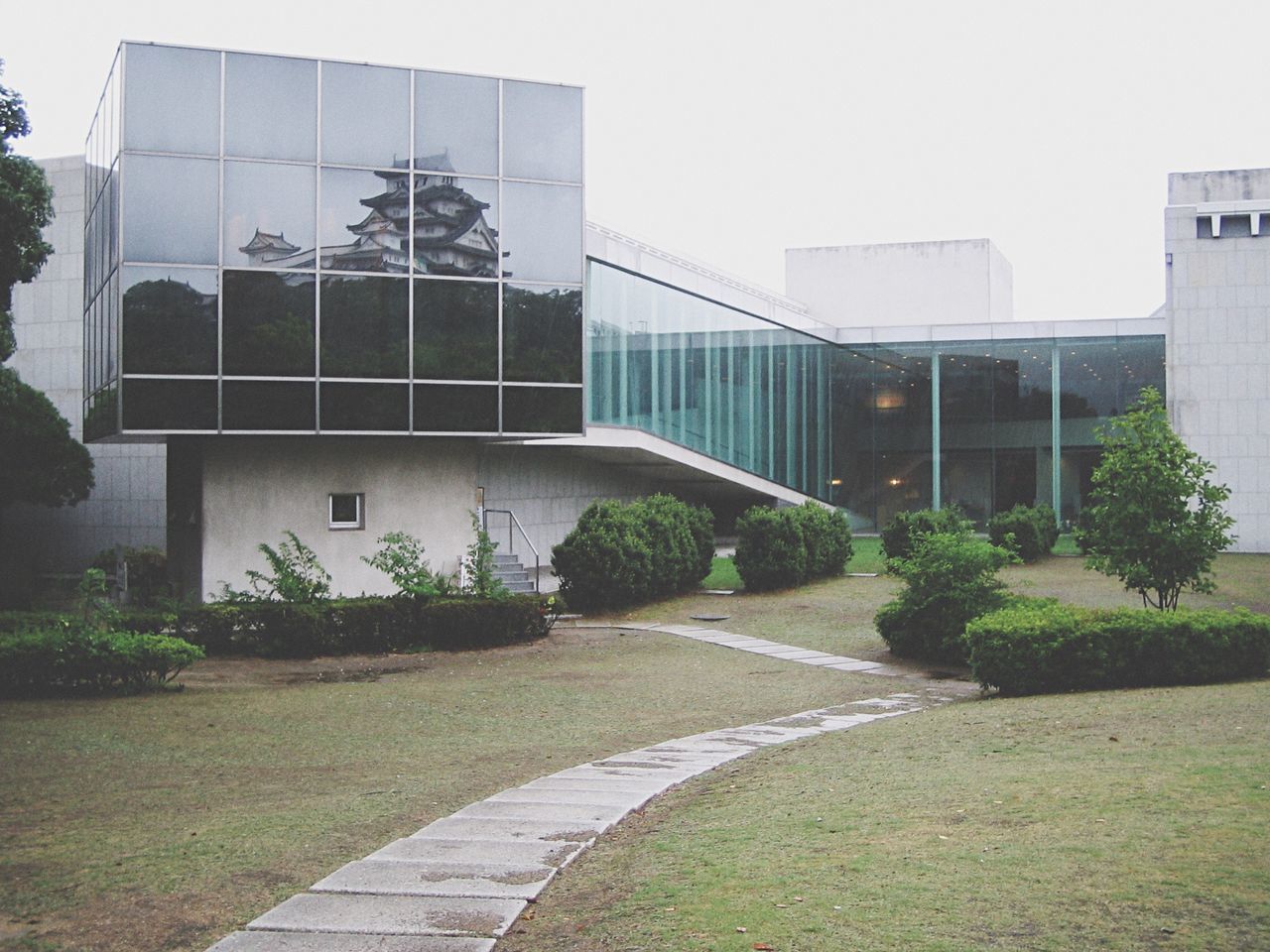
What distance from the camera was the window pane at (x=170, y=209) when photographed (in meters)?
20.4

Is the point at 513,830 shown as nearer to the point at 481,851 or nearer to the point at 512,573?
the point at 481,851

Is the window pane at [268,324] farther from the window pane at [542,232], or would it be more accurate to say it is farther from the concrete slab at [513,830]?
the concrete slab at [513,830]

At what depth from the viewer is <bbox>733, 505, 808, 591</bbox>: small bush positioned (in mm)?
25594

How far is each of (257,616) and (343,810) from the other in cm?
1061

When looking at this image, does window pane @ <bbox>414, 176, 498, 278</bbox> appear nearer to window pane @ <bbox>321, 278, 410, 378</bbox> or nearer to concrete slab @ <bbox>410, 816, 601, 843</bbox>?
window pane @ <bbox>321, 278, 410, 378</bbox>

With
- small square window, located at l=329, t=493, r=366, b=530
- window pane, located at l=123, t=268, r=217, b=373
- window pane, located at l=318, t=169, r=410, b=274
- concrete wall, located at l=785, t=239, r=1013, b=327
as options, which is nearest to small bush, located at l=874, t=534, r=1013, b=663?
small square window, located at l=329, t=493, r=366, b=530

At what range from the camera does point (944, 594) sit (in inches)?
688

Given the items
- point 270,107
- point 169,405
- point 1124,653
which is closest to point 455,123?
point 270,107

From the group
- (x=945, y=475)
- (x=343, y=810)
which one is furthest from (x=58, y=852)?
(x=945, y=475)

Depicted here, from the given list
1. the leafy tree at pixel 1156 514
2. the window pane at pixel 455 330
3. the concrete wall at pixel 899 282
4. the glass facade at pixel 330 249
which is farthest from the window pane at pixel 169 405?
the concrete wall at pixel 899 282

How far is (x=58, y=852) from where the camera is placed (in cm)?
761

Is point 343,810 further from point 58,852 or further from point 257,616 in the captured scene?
point 257,616

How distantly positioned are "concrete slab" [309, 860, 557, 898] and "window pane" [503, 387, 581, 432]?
51.6ft

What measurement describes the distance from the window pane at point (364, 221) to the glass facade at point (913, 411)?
40.0ft
